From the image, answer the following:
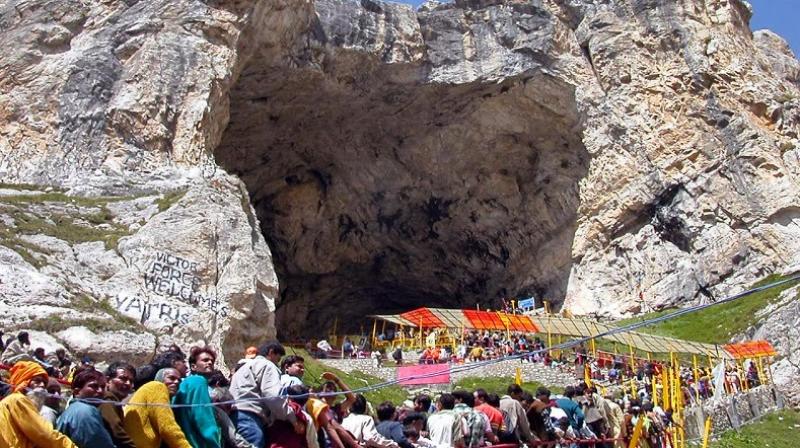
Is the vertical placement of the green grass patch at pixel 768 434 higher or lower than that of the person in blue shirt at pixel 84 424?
lower

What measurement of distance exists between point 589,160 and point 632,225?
3.10 m

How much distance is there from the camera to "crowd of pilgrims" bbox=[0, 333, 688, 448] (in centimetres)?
520

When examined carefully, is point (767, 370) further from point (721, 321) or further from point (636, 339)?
point (721, 321)

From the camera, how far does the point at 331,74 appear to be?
2995cm

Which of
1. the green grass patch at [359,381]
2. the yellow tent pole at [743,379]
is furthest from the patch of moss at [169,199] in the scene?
the yellow tent pole at [743,379]

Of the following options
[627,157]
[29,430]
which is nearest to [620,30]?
[627,157]

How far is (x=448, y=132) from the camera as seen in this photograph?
1326 inches

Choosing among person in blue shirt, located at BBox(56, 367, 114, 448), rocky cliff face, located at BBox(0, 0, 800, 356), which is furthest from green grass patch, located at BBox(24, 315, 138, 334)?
person in blue shirt, located at BBox(56, 367, 114, 448)

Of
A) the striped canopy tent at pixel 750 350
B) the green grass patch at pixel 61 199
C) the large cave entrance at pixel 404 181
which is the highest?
the large cave entrance at pixel 404 181

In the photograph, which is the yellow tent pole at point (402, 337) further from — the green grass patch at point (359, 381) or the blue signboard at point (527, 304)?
the green grass patch at point (359, 381)

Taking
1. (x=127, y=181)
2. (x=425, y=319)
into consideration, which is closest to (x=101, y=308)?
(x=127, y=181)

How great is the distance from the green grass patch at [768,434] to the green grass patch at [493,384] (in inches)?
189

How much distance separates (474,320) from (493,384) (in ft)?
21.3

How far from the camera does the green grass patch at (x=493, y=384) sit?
69.8ft
